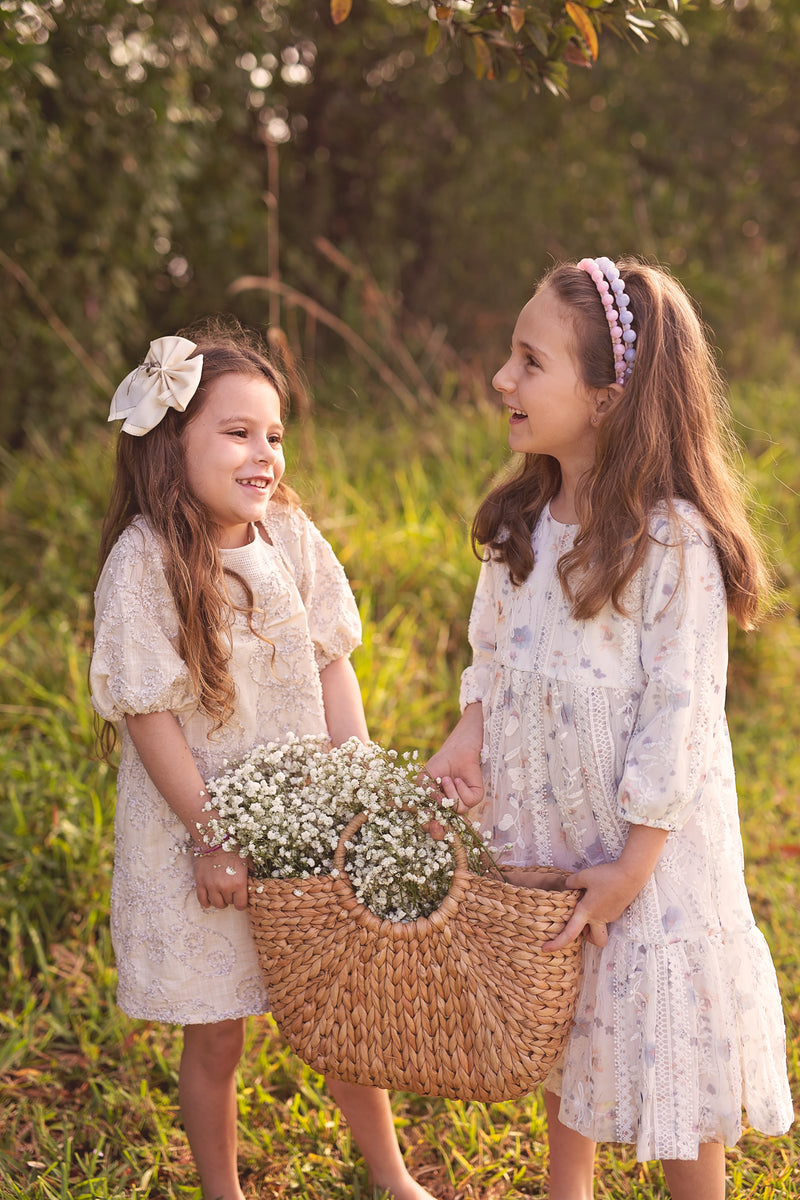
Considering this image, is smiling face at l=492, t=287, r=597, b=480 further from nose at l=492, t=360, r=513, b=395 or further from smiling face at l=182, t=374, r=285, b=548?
smiling face at l=182, t=374, r=285, b=548

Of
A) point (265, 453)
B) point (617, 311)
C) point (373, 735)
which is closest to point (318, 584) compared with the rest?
point (265, 453)

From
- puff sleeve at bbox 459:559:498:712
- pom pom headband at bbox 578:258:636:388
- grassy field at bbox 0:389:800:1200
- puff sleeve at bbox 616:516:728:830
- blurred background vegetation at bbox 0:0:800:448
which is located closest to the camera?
puff sleeve at bbox 616:516:728:830

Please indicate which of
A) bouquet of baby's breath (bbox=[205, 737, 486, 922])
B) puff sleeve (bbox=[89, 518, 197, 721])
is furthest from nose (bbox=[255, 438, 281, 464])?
bouquet of baby's breath (bbox=[205, 737, 486, 922])

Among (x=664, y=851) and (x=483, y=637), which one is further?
(x=483, y=637)

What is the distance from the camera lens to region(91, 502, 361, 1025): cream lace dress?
6.51 feet

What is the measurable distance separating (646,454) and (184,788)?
104 cm

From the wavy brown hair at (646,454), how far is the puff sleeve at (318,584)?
1.79ft

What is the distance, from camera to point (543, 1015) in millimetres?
1818

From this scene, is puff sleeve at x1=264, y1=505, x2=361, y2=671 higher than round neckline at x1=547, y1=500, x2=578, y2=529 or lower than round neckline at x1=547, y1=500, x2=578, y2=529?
lower

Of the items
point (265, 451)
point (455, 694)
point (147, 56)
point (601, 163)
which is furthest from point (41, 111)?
point (601, 163)

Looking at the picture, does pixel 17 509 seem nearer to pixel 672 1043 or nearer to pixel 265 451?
pixel 265 451

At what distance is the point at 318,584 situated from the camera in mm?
2303

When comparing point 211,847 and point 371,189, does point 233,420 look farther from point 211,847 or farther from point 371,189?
point 371,189

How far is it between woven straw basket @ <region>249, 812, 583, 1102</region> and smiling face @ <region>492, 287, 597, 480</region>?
768mm
